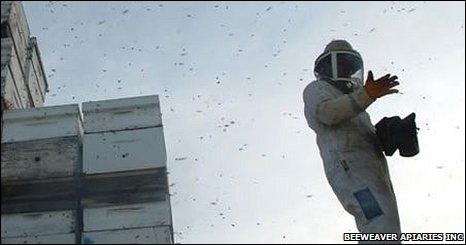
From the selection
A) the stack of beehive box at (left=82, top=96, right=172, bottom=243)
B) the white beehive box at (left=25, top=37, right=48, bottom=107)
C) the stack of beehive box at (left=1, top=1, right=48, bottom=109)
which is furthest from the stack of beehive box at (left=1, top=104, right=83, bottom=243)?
the white beehive box at (left=25, top=37, right=48, bottom=107)

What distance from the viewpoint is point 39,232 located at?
5531 millimetres

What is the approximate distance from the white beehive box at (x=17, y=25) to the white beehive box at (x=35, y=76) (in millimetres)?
116

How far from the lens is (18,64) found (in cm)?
697

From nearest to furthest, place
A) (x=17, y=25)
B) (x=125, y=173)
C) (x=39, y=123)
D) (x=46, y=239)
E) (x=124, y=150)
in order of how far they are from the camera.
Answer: (x=46, y=239) < (x=125, y=173) < (x=124, y=150) < (x=39, y=123) < (x=17, y=25)

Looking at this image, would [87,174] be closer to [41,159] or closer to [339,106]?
[41,159]

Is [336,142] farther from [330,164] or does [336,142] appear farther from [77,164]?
[77,164]

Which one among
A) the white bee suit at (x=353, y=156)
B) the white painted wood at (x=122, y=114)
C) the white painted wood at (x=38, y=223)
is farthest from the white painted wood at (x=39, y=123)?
the white bee suit at (x=353, y=156)

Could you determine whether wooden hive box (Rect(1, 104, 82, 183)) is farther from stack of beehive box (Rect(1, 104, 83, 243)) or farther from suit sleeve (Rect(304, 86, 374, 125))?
suit sleeve (Rect(304, 86, 374, 125))

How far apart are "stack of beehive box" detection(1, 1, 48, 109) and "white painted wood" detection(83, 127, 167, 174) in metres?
1.04

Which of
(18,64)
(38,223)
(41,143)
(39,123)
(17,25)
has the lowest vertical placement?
(38,223)

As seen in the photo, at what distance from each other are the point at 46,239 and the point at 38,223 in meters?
0.21

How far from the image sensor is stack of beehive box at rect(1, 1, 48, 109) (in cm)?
651

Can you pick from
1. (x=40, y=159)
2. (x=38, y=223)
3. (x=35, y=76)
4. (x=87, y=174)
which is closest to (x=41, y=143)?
(x=40, y=159)

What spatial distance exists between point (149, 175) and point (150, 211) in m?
0.42
